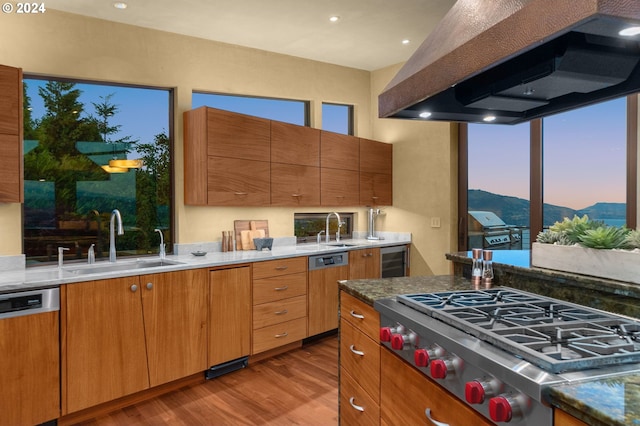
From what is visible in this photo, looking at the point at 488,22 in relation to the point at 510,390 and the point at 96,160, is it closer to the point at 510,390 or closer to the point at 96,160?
the point at 510,390

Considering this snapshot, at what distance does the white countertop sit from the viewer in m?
2.46

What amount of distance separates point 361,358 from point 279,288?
1.82 meters

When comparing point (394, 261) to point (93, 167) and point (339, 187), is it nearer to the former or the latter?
point (339, 187)

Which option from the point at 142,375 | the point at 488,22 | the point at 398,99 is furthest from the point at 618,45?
the point at 142,375

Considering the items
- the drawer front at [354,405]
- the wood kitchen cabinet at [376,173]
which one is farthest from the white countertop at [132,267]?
the drawer front at [354,405]

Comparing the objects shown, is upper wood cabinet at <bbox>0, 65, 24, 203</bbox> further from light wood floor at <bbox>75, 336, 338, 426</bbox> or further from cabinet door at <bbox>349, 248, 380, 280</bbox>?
cabinet door at <bbox>349, 248, 380, 280</bbox>

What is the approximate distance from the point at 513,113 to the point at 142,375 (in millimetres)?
2821

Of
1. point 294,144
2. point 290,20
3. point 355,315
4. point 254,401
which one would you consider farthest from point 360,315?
point 290,20

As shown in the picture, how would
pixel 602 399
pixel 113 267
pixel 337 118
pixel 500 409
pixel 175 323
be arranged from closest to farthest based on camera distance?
pixel 602 399, pixel 500 409, pixel 175 323, pixel 113 267, pixel 337 118

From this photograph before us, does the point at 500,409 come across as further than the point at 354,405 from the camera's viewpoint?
No

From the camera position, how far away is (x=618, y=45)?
A: 138 cm

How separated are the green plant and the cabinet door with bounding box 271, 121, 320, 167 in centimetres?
289

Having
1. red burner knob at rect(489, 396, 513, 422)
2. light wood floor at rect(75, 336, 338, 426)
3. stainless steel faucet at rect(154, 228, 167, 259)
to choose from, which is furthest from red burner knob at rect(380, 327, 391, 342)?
stainless steel faucet at rect(154, 228, 167, 259)

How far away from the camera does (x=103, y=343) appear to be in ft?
8.77
